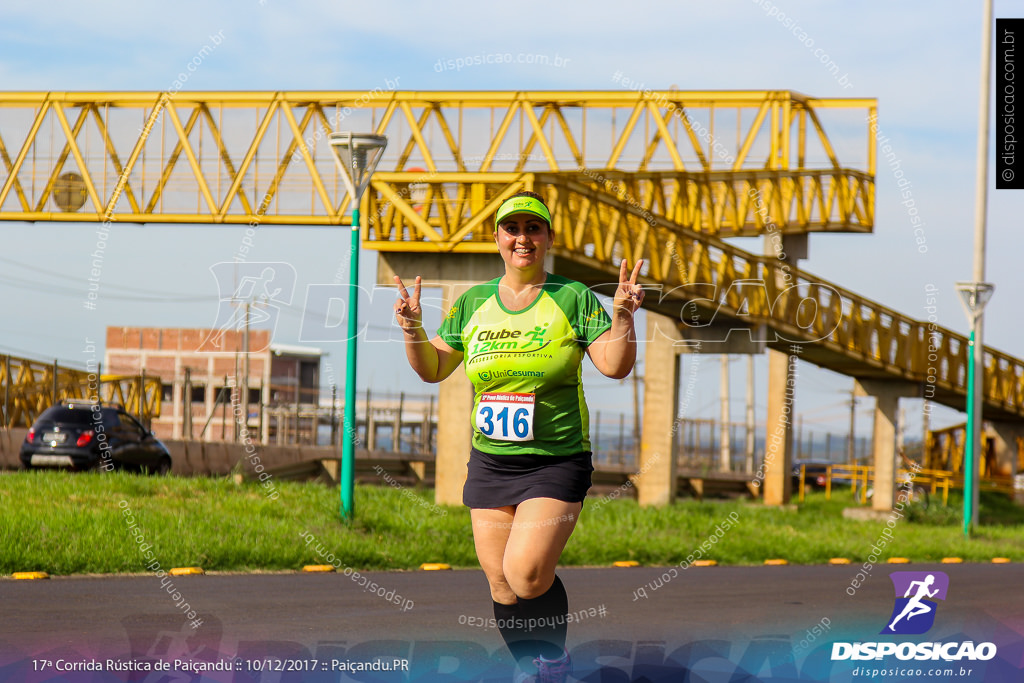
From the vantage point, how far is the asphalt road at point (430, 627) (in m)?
7.63

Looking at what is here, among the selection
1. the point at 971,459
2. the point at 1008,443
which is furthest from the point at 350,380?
the point at 1008,443

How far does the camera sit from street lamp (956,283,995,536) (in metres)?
A: 24.7

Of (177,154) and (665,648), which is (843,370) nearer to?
(177,154)

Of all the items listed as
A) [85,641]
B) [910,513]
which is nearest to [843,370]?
[910,513]

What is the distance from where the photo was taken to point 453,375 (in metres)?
21.7

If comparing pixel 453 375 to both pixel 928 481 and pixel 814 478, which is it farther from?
pixel 814 478

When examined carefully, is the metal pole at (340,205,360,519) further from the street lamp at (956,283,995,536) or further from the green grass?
the street lamp at (956,283,995,536)

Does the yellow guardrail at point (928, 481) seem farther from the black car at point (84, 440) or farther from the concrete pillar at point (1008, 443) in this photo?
the black car at point (84, 440)

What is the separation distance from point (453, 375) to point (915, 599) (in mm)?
10448

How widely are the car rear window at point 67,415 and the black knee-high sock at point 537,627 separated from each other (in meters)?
17.8

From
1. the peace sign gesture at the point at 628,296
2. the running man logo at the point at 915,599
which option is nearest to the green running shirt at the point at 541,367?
the peace sign gesture at the point at 628,296

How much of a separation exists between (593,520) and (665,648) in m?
11.6

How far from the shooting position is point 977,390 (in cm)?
2564

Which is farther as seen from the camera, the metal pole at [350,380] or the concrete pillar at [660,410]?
the concrete pillar at [660,410]
